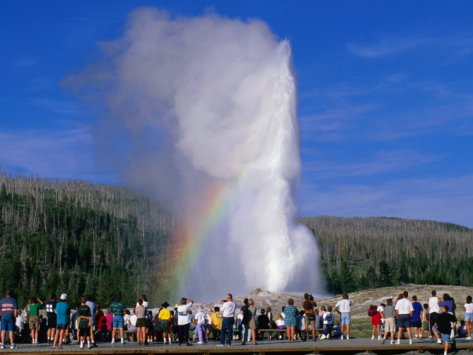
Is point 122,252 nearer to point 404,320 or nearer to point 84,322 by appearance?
point 84,322

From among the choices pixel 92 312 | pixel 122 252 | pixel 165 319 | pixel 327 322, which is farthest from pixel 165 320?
pixel 122 252

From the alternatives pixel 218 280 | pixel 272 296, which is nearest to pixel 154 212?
pixel 218 280

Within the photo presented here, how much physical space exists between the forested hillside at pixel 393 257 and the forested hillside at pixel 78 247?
3252 centimetres

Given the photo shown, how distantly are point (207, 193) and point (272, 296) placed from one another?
31482 millimetres

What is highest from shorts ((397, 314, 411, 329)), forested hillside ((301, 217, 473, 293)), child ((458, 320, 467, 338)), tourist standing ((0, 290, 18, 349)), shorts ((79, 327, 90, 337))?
forested hillside ((301, 217, 473, 293))

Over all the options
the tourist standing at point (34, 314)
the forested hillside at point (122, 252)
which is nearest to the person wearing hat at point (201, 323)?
the tourist standing at point (34, 314)

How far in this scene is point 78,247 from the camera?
405 feet

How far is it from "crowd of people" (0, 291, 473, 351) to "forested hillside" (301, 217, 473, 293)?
6529 cm

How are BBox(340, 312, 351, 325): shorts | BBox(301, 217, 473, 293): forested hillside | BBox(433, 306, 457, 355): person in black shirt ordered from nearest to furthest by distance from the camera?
BBox(433, 306, 457, 355): person in black shirt, BBox(340, 312, 351, 325): shorts, BBox(301, 217, 473, 293): forested hillside

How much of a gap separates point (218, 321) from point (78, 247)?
104496mm

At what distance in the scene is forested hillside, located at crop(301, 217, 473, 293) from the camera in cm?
10031

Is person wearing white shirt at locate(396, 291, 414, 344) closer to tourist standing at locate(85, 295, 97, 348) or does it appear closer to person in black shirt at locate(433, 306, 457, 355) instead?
person in black shirt at locate(433, 306, 457, 355)

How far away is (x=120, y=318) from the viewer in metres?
21.1

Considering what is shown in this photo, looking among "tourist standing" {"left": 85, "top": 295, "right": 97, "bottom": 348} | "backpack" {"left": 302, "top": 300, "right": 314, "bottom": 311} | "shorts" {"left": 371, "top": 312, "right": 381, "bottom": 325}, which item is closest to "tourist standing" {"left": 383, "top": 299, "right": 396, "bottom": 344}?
"shorts" {"left": 371, "top": 312, "right": 381, "bottom": 325}
